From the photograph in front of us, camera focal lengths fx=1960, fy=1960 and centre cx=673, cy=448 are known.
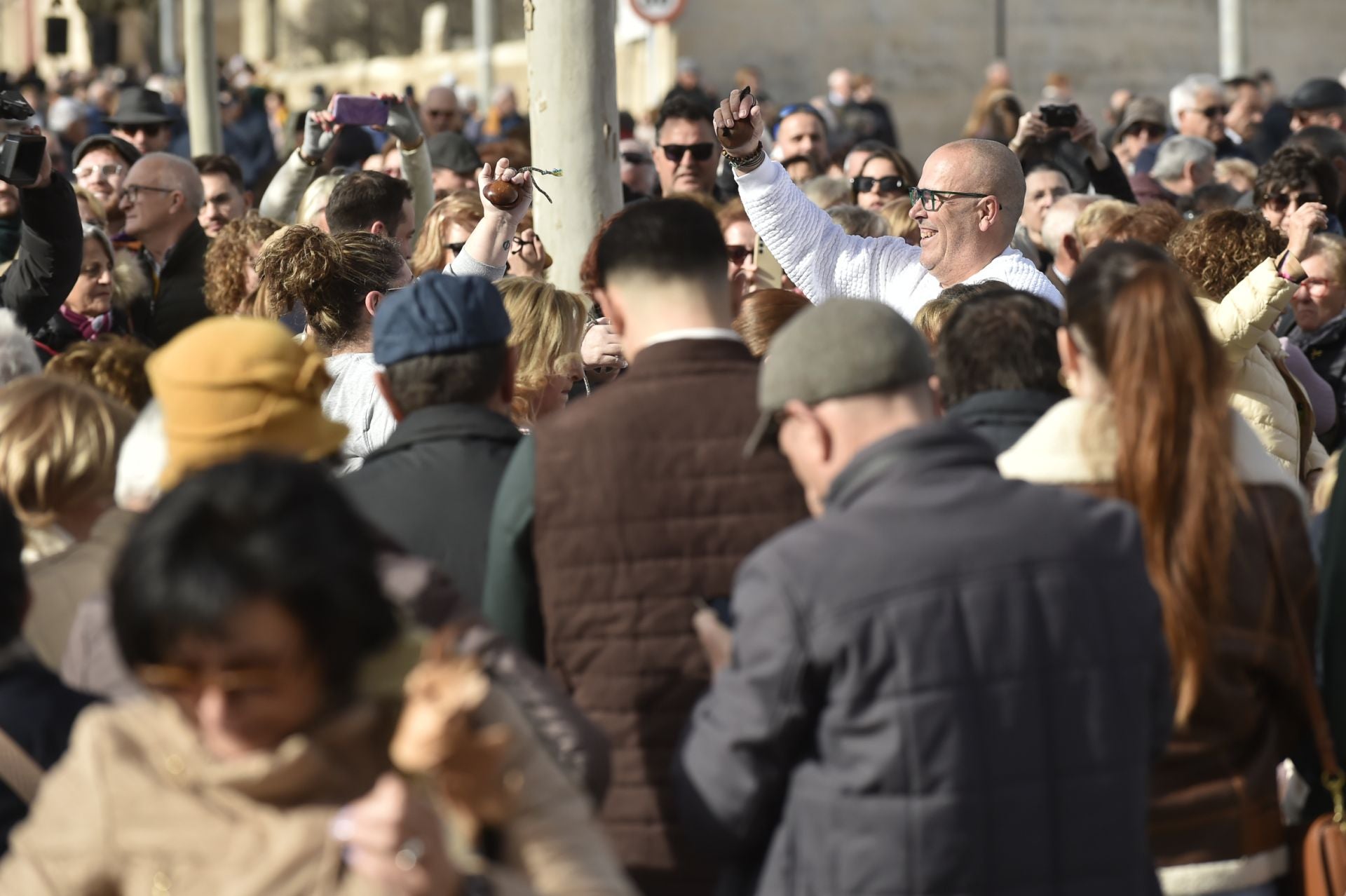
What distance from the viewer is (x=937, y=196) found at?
6457mm

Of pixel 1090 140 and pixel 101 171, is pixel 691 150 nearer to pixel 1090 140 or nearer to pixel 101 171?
pixel 1090 140

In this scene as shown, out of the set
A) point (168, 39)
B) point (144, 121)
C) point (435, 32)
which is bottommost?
point (144, 121)

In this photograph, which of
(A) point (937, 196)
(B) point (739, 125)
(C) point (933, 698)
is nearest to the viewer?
(C) point (933, 698)

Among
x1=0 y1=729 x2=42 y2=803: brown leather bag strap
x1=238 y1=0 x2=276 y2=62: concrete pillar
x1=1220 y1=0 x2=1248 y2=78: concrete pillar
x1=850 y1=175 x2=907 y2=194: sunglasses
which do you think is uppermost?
x1=238 y1=0 x2=276 y2=62: concrete pillar

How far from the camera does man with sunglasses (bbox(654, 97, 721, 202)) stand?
9039 millimetres

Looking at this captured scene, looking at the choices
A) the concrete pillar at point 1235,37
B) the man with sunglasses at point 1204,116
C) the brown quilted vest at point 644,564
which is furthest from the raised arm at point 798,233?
the concrete pillar at point 1235,37

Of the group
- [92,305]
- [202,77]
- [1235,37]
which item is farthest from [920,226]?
[1235,37]

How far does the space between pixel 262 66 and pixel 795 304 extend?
32646mm

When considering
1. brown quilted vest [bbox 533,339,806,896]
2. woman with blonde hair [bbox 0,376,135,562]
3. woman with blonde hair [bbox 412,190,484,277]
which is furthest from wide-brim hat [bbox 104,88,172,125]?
brown quilted vest [bbox 533,339,806,896]

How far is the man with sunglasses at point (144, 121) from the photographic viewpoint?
11.7 m

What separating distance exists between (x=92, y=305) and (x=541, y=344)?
280cm

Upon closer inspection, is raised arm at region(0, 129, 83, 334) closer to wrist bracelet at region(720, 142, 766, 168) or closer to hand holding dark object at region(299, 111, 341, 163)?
wrist bracelet at region(720, 142, 766, 168)

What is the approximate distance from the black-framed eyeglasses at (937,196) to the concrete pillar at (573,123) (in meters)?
1.21

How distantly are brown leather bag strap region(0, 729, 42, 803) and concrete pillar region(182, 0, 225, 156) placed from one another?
28.9ft
